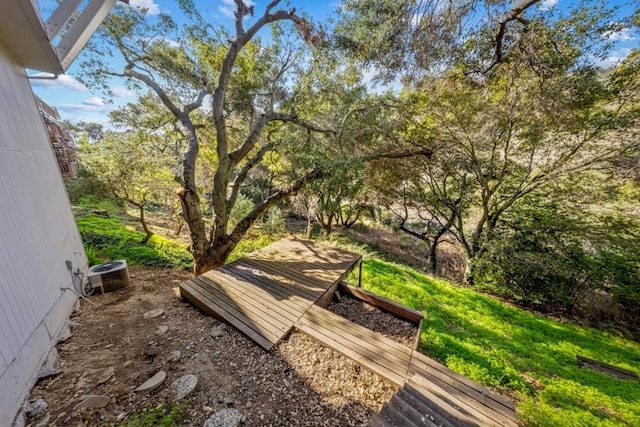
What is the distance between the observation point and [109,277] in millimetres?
3688

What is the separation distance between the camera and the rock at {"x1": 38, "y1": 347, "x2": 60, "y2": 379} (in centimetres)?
197

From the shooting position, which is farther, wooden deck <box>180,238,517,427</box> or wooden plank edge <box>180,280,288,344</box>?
wooden plank edge <box>180,280,288,344</box>

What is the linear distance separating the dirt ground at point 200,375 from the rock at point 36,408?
3cm

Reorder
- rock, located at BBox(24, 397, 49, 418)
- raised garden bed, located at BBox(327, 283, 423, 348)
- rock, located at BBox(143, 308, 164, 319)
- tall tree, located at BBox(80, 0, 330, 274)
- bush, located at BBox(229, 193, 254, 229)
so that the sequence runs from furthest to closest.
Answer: bush, located at BBox(229, 193, 254, 229)
tall tree, located at BBox(80, 0, 330, 274)
raised garden bed, located at BBox(327, 283, 423, 348)
rock, located at BBox(143, 308, 164, 319)
rock, located at BBox(24, 397, 49, 418)

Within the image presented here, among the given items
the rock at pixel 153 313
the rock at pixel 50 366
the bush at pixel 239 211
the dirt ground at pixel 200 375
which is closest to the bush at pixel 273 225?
the bush at pixel 239 211

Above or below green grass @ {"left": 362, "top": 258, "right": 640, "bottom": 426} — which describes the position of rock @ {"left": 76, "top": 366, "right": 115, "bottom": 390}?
above

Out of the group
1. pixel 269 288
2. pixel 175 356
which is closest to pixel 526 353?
pixel 269 288

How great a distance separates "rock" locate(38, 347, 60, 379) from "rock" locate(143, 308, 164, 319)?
85 cm

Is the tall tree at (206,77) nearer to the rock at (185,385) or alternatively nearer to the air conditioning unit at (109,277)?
the air conditioning unit at (109,277)

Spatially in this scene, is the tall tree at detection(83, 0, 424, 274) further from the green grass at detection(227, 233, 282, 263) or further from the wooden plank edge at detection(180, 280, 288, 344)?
the wooden plank edge at detection(180, 280, 288, 344)

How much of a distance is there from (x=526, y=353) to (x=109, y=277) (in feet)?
24.1

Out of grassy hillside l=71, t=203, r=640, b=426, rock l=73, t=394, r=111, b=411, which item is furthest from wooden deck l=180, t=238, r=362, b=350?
grassy hillside l=71, t=203, r=640, b=426

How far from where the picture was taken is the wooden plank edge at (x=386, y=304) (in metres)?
3.54

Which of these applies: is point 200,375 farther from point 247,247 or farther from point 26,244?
point 247,247
